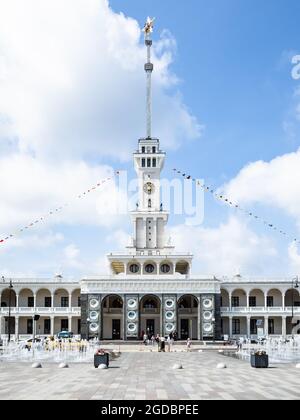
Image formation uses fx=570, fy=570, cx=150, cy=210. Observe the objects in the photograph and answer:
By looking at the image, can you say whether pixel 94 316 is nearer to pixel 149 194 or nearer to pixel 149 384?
pixel 149 194

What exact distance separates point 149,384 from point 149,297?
57.8 meters

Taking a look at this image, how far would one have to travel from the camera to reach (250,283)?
86.2m

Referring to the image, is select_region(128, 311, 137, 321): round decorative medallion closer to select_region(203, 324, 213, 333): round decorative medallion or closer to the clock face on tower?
select_region(203, 324, 213, 333): round decorative medallion

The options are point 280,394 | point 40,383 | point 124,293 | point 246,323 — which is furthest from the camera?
point 246,323

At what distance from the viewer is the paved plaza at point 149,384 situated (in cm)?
2100

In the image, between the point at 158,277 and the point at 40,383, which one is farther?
the point at 158,277

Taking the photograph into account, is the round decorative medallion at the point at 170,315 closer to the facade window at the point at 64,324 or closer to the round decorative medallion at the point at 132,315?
the round decorative medallion at the point at 132,315

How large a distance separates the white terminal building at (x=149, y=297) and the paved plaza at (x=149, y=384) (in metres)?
46.2

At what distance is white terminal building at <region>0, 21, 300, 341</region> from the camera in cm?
7931

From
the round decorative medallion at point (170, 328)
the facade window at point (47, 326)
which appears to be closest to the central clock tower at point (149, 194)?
the round decorative medallion at point (170, 328)

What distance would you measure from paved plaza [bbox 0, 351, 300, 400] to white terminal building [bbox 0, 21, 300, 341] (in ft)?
152
